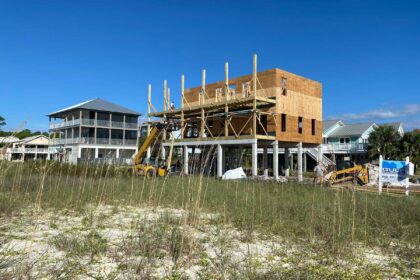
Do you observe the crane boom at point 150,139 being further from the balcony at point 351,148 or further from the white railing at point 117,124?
the white railing at point 117,124

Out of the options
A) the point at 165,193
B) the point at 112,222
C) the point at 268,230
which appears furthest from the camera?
the point at 165,193

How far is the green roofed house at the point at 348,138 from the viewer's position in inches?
1706

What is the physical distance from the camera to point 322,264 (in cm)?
449

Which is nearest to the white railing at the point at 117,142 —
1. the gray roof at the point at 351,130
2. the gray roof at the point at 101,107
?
the gray roof at the point at 101,107

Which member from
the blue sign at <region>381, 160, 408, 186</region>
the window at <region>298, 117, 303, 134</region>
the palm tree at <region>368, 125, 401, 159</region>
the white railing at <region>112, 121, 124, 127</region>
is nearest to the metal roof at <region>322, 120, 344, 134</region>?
the palm tree at <region>368, 125, 401, 159</region>

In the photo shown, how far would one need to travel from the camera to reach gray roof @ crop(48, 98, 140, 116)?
52609mm

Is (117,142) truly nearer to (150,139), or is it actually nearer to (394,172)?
(150,139)

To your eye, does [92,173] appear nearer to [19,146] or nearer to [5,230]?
[19,146]

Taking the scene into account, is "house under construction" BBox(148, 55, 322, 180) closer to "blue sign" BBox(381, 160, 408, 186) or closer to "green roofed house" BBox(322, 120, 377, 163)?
"blue sign" BBox(381, 160, 408, 186)

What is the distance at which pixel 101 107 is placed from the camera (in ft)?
177

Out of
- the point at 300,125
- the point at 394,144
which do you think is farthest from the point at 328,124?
the point at 300,125

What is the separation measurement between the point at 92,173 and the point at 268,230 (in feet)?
27.3

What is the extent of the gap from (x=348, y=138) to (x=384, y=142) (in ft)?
37.6

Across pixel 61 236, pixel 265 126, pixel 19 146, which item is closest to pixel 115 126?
pixel 265 126
